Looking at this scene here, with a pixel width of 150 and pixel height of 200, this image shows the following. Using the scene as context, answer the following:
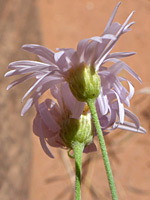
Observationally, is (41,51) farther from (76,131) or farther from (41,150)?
(41,150)

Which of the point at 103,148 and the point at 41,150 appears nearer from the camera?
the point at 103,148

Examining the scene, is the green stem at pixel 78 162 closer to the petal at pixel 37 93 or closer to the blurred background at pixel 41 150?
the petal at pixel 37 93

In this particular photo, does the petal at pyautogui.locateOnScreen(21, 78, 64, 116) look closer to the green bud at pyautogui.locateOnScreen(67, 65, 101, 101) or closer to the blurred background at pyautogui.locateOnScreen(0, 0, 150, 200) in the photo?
the green bud at pyautogui.locateOnScreen(67, 65, 101, 101)

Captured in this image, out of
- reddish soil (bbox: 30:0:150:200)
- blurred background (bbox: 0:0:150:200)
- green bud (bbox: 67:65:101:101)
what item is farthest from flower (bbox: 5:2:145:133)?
reddish soil (bbox: 30:0:150:200)

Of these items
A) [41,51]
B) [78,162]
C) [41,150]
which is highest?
[41,51]

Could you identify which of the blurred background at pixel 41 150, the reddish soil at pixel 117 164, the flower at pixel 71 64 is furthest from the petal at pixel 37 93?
the reddish soil at pixel 117 164

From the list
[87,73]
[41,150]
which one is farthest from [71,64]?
[41,150]

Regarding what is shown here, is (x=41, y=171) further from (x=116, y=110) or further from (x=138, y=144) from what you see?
(x=116, y=110)
